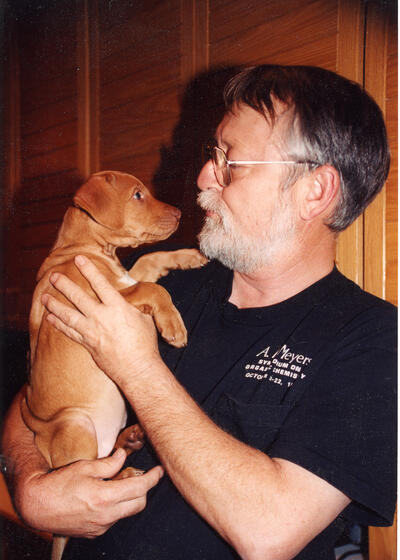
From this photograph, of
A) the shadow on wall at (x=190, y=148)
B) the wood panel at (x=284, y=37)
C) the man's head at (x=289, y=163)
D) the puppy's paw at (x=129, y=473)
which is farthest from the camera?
the shadow on wall at (x=190, y=148)

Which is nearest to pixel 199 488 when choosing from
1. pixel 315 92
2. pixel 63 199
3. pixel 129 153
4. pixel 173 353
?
pixel 173 353

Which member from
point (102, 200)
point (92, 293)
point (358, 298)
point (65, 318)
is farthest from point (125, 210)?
point (358, 298)

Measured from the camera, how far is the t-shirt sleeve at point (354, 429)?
1.00m

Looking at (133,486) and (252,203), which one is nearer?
(133,486)

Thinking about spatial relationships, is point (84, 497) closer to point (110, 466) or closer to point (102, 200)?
point (110, 466)

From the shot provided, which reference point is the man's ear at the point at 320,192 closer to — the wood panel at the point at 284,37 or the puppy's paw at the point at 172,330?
the puppy's paw at the point at 172,330

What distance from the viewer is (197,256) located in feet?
5.86

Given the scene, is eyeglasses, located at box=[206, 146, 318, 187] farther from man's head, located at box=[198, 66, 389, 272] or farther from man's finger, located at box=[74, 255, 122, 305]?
man's finger, located at box=[74, 255, 122, 305]

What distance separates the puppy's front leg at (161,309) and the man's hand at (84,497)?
1.21ft

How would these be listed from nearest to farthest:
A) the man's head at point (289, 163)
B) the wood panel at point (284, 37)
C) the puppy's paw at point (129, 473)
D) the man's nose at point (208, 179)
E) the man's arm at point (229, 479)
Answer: the man's arm at point (229, 479) → the puppy's paw at point (129, 473) → the man's head at point (289, 163) → the man's nose at point (208, 179) → the wood panel at point (284, 37)

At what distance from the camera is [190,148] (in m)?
2.76

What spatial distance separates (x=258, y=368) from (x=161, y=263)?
2.22 feet

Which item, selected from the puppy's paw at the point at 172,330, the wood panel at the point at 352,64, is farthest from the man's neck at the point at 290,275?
the wood panel at the point at 352,64

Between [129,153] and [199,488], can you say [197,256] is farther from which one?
[129,153]
